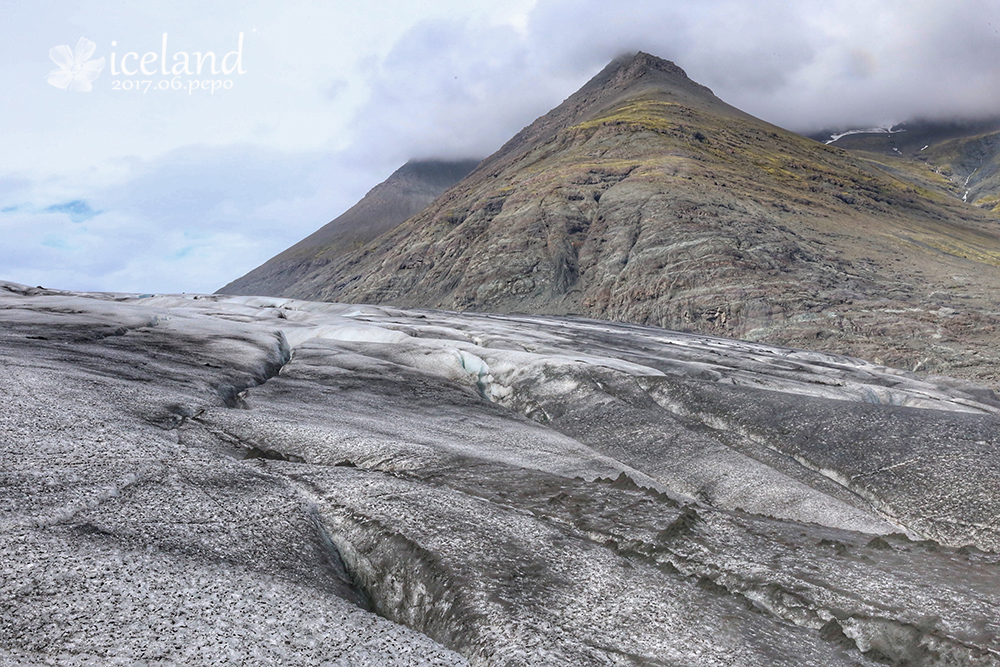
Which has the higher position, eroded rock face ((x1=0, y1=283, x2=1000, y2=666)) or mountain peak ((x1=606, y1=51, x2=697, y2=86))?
mountain peak ((x1=606, y1=51, x2=697, y2=86))

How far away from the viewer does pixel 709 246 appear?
270 feet

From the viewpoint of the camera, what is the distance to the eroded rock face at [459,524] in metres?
6.45

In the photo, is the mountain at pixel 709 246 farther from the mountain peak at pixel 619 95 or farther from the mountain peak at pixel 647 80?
the mountain peak at pixel 647 80

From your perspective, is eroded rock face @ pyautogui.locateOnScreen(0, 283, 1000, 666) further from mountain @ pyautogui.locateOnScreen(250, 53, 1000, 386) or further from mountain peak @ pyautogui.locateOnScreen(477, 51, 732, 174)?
mountain peak @ pyautogui.locateOnScreen(477, 51, 732, 174)

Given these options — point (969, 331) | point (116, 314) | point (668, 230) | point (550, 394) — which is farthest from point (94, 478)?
point (668, 230)

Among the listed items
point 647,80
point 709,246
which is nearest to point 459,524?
point 709,246

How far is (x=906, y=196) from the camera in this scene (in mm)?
124625

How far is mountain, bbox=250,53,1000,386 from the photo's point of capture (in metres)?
66.4

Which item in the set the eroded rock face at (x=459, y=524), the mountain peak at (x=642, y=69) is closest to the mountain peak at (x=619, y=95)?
the mountain peak at (x=642, y=69)

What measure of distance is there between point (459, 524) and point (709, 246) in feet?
262

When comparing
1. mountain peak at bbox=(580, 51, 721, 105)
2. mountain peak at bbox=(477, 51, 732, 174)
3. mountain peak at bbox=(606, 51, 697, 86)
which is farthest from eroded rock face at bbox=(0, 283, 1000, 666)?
mountain peak at bbox=(606, 51, 697, 86)

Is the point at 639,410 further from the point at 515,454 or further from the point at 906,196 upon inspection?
the point at 906,196

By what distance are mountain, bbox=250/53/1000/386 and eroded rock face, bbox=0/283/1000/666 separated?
4918cm

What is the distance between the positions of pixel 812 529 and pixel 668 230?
268 ft
